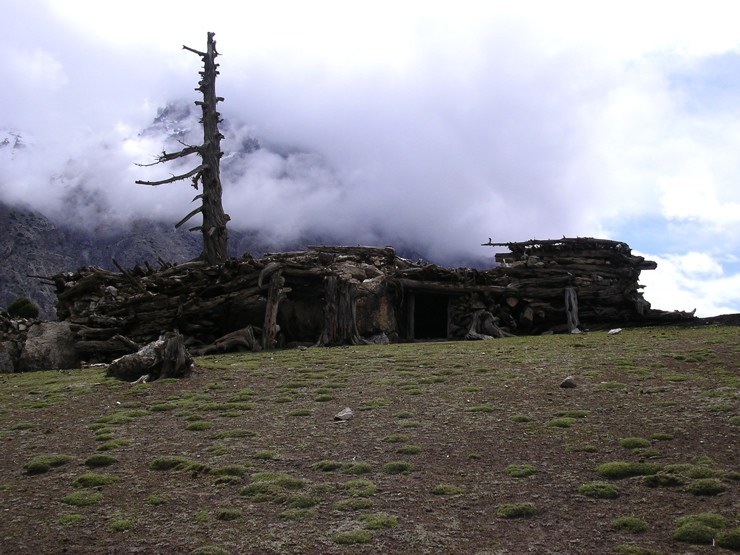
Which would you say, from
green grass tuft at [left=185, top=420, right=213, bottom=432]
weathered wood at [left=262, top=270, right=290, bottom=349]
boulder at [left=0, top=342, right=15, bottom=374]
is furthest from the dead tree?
green grass tuft at [left=185, top=420, right=213, bottom=432]

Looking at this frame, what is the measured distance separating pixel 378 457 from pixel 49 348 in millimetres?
14359

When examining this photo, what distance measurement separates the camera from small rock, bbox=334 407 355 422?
1049 cm

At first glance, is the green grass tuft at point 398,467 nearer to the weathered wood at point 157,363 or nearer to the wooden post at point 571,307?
the weathered wood at point 157,363

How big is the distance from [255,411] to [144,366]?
177 inches

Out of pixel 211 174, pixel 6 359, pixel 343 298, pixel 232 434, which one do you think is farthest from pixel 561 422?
pixel 211 174

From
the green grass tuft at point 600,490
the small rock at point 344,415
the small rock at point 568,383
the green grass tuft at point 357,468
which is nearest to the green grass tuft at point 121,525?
the green grass tuft at point 357,468

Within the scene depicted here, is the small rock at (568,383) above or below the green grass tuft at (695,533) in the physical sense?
above

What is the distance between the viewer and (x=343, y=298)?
2217 centimetres

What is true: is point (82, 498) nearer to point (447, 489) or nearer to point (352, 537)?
point (352, 537)

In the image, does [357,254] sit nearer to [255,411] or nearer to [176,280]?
[176,280]

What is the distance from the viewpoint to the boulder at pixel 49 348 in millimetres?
18688

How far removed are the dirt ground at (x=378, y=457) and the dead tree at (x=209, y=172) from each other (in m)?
14.1

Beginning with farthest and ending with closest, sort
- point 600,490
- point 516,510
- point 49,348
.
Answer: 1. point 49,348
2. point 600,490
3. point 516,510

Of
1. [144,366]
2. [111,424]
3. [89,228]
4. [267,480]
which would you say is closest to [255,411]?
[111,424]
